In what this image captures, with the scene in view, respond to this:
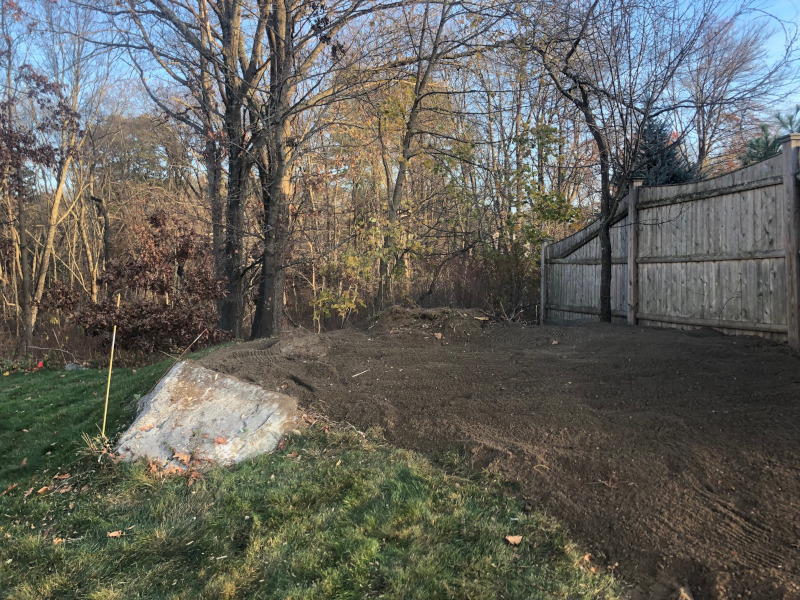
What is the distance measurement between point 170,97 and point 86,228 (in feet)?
34.1

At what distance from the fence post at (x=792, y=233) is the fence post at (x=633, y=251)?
9.03ft

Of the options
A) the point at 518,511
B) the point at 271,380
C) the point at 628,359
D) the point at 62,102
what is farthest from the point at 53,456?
the point at 62,102

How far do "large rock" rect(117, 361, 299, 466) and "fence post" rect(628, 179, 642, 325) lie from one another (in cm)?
611

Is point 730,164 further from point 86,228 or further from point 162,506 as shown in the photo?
point 86,228

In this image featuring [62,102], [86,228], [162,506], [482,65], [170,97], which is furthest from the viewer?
[86,228]

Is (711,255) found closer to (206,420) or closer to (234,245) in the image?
(206,420)

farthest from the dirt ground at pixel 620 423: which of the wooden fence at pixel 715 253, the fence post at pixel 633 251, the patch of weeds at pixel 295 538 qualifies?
the fence post at pixel 633 251

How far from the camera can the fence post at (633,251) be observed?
8695 millimetres

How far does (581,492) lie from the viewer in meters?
3.20

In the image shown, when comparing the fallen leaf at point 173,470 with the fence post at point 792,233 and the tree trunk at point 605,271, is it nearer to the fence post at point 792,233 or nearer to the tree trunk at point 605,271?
the fence post at point 792,233

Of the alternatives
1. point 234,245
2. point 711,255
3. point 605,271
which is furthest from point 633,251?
point 234,245

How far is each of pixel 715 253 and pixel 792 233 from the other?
1.24 metres

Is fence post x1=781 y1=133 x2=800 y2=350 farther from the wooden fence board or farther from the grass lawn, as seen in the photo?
the grass lawn

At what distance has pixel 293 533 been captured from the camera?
3.12 metres
